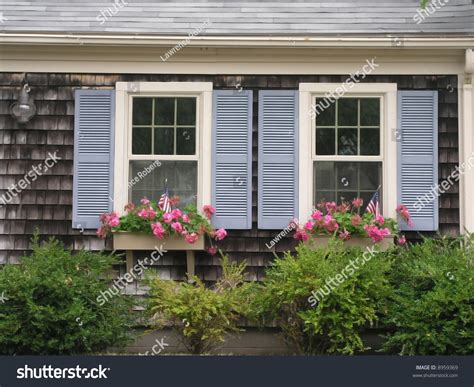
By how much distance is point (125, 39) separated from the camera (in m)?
9.05

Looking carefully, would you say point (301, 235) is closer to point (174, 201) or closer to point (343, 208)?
point (343, 208)

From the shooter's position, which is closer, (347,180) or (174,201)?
(174,201)

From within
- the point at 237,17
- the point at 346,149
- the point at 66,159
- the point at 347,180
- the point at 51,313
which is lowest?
the point at 51,313

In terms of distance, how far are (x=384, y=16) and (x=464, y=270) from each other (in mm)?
3055

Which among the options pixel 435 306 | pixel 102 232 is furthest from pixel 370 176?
pixel 102 232

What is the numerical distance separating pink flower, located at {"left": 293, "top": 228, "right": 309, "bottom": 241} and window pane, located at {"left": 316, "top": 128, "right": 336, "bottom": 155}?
89cm

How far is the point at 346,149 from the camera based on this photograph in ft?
30.5

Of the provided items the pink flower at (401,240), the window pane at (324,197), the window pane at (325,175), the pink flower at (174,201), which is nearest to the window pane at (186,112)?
the pink flower at (174,201)

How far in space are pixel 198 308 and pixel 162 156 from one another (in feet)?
6.05

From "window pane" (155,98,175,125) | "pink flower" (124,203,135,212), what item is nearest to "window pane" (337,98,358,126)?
"window pane" (155,98,175,125)

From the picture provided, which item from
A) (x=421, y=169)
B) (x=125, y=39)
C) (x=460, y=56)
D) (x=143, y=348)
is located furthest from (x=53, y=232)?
(x=460, y=56)

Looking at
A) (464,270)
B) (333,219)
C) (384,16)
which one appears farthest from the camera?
(384,16)

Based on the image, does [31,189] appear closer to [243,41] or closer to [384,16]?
[243,41]

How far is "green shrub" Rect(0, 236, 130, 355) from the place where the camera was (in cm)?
800
